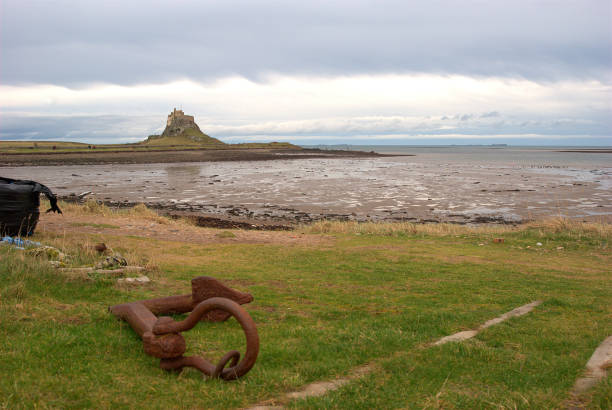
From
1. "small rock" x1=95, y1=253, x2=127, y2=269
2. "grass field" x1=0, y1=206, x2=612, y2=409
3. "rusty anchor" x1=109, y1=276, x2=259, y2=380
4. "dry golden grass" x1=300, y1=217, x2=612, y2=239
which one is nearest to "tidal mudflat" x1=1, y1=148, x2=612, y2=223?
"dry golden grass" x1=300, y1=217, x2=612, y2=239

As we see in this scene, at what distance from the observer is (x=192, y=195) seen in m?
37.2

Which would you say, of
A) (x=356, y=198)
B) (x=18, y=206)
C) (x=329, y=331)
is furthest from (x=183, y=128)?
(x=329, y=331)

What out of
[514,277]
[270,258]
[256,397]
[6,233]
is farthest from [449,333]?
[6,233]

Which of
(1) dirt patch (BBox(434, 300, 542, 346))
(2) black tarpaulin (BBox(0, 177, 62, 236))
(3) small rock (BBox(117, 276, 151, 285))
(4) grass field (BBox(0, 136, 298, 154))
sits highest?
(4) grass field (BBox(0, 136, 298, 154))

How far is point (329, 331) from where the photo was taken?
6.24m

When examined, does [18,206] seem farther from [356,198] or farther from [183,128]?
[183,128]

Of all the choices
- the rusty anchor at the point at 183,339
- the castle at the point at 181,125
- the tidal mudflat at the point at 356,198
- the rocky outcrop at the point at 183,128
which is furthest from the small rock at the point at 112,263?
the castle at the point at 181,125

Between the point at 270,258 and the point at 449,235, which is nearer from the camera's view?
the point at 270,258

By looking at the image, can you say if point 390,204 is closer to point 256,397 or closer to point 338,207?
point 338,207

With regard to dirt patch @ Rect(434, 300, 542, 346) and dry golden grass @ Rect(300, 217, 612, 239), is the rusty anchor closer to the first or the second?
dirt patch @ Rect(434, 300, 542, 346)

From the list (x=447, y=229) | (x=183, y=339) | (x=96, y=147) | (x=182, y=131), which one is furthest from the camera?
(x=182, y=131)

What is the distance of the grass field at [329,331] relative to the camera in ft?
13.9

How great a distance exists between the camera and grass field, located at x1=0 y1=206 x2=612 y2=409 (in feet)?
A: 13.9

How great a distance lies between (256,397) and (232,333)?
1.97 meters
